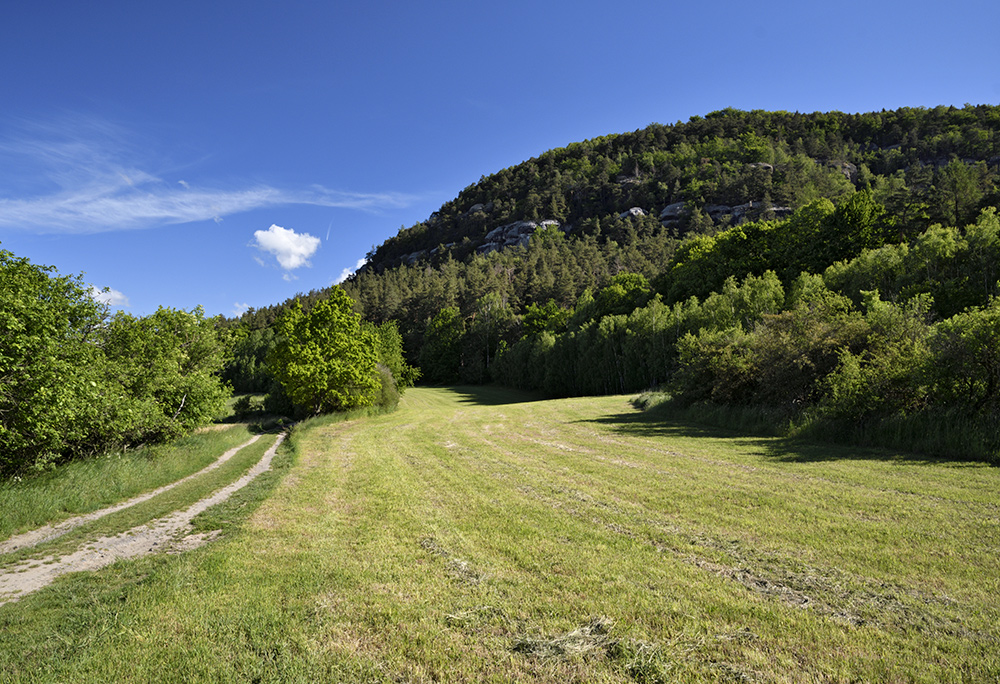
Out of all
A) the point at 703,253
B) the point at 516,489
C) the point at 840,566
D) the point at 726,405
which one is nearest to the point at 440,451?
the point at 516,489

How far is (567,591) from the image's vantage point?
5.24 m

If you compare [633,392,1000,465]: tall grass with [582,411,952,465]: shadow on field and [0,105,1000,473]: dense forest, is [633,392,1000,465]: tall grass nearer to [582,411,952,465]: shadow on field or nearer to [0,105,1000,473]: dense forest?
[0,105,1000,473]: dense forest

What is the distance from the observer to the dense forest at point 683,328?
13125 mm

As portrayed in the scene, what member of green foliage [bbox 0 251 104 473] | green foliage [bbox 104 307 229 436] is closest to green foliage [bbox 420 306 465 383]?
green foliage [bbox 104 307 229 436]

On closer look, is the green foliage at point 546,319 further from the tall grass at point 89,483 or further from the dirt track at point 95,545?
the dirt track at point 95,545

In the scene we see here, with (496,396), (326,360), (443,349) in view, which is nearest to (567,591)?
(326,360)

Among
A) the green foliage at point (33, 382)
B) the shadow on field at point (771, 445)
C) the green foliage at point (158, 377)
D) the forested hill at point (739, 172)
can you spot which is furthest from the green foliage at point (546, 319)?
the green foliage at point (33, 382)

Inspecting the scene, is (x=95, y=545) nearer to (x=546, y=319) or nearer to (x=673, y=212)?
(x=546, y=319)

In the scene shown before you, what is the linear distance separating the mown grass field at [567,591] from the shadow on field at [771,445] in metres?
2.21

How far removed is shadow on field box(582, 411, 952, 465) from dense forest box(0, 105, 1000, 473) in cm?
108

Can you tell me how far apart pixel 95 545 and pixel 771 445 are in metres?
18.3

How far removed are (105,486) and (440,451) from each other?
9670mm

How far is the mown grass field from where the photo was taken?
3914 mm

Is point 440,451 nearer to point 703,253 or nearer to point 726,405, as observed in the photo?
point 726,405
